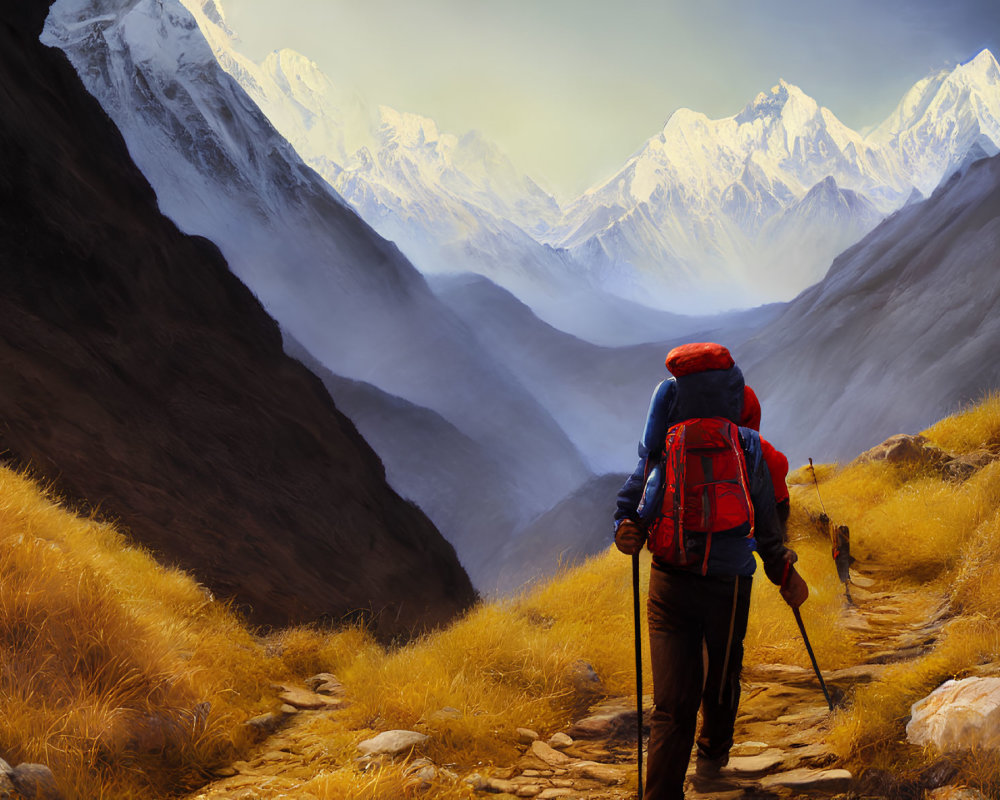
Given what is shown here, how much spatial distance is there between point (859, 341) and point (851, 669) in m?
27.1

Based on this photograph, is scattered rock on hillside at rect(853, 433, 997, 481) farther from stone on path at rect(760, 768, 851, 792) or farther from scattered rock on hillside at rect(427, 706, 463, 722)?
scattered rock on hillside at rect(427, 706, 463, 722)

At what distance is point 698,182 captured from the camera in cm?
4775

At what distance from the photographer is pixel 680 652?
2.30m

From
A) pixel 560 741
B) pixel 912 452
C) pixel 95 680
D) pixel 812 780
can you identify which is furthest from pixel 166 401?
pixel 912 452

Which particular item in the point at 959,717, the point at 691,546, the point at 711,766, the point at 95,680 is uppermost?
the point at 691,546

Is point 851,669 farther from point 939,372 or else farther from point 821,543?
point 939,372

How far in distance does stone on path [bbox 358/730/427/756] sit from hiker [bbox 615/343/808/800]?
1194mm

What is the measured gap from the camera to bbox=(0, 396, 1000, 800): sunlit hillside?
2475mm

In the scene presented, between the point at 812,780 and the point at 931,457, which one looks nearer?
the point at 812,780

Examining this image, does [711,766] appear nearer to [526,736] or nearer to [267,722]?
[526,736]

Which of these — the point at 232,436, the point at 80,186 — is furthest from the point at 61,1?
→ the point at 232,436

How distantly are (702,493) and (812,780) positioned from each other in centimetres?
126

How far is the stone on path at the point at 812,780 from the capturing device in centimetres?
242

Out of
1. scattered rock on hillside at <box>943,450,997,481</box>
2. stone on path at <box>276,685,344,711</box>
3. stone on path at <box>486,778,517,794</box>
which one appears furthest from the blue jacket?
scattered rock on hillside at <box>943,450,997,481</box>
